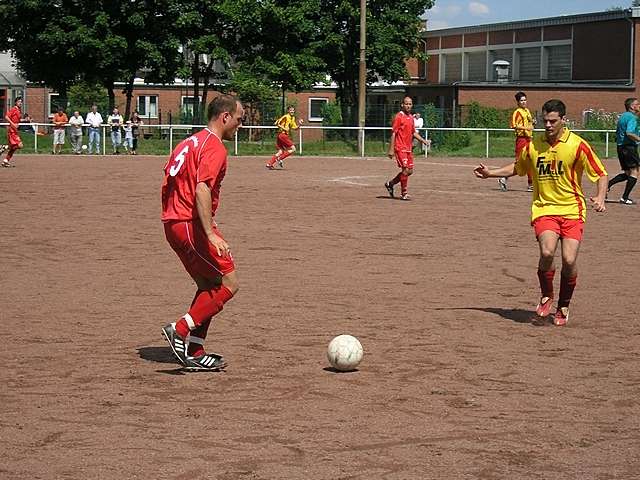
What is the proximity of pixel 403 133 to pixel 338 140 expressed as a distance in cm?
2602

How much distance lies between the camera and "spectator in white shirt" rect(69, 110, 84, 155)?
43428 mm

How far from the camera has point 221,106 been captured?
810cm

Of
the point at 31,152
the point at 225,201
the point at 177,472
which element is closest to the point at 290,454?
the point at 177,472

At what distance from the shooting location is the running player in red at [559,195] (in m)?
10.3

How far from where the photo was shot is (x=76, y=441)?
20.7 feet

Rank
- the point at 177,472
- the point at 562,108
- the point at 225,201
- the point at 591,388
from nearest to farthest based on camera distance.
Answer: the point at 177,472, the point at 591,388, the point at 562,108, the point at 225,201

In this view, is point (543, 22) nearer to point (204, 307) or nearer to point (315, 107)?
point (315, 107)

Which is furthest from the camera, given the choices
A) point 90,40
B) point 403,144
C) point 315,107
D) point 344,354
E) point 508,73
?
point 315,107

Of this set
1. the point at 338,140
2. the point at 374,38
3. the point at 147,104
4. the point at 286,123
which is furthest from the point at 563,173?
the point at 147,104

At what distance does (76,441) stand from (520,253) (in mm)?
9916

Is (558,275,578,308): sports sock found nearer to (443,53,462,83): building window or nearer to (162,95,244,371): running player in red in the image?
(162,95,244,371): running player in red

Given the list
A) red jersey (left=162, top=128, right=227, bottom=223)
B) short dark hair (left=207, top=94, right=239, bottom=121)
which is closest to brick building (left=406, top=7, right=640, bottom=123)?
short dark hair (left=207, top=94, right=239, bottom=121)

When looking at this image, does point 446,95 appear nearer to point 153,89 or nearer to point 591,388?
Answer: point 153,89

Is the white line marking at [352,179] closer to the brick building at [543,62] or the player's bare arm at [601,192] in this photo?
the player's bare arm at [601,192]
